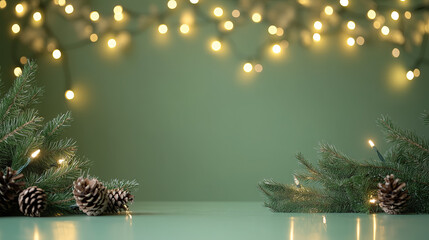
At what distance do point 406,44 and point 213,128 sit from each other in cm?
90

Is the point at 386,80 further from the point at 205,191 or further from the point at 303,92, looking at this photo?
the point at 205,191

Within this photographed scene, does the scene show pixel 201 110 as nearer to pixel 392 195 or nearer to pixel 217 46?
pixel 217 46

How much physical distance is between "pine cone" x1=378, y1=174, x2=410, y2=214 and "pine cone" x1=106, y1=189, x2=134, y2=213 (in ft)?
2.32

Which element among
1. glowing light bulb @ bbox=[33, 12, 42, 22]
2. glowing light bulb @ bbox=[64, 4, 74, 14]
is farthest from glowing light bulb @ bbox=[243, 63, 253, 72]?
glowing light bulb @ bbox=[33, 12, 42, 22]

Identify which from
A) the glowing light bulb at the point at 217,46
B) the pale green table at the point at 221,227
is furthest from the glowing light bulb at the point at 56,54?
the pale green table at the point at 221,227

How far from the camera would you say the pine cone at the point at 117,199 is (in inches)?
60.8

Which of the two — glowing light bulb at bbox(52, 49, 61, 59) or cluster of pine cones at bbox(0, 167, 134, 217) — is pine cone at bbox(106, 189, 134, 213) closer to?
cluster of pine cones at bbox(0, 167, 134, 217)

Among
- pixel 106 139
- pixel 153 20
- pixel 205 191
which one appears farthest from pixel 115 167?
pixel 153 20

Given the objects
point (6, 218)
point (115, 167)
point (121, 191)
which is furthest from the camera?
point (115, 167)

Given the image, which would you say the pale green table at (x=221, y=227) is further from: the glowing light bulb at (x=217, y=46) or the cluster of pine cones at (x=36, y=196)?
the glowing light bulb at (x=217, y=46)

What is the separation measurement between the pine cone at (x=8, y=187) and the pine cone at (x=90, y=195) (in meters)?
0.16

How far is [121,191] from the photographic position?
1.55 metres

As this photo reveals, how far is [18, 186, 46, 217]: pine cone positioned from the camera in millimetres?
1448

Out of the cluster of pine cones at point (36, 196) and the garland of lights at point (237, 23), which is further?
the garland of lights at point (237, 23)
